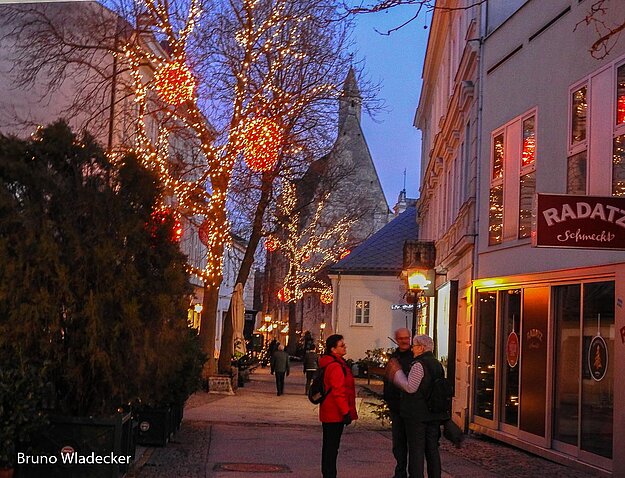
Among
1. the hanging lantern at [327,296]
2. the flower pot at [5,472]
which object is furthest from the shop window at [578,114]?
the hanging lantern at [327,296]

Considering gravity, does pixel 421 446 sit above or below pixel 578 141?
below

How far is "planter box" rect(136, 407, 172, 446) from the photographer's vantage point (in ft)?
43.3

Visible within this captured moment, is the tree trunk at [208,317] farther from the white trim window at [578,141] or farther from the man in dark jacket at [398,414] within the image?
the man in dark jacket at [398,414]

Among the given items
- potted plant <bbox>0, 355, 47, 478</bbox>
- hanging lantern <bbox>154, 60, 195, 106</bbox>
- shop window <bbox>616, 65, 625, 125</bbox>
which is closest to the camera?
potted plant <bbox>0, 355, 47, 478</bbox>

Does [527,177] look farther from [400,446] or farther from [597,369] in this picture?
[400,446]

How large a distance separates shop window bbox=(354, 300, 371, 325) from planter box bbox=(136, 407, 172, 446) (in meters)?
37.8

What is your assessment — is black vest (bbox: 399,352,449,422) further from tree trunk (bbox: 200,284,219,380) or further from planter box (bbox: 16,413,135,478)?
tree trunk (bbox: 200,284,219,380)

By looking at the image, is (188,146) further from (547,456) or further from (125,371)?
(125,371)

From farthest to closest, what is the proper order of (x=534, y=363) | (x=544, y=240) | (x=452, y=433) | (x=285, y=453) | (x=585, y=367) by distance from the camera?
(x=534, y=363) < (x=285, y=453) < (x=585, y=367) < (x=544, y=240) < (x=452, y=433)

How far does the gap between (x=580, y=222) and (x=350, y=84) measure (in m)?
16.1

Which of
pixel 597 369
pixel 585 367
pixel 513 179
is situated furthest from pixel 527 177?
pixel 597 369

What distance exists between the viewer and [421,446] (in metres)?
9.58

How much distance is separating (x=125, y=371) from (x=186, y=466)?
301 centimetres

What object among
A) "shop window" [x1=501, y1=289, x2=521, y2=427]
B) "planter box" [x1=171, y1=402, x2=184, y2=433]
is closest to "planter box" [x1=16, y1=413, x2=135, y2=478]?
"planter box" [x1=171, y1=402, x2=184, y2=433]
